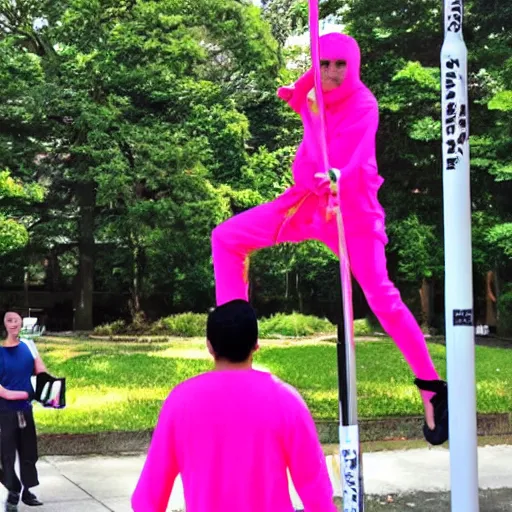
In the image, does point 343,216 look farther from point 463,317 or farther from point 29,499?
point 29,499

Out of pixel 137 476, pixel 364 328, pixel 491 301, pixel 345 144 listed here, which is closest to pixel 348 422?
pixel 345 144

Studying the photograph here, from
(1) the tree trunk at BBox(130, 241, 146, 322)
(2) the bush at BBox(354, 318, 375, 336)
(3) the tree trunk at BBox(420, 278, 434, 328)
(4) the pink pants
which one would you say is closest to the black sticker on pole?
(4) the pink pants

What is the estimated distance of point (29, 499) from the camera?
5453 mm

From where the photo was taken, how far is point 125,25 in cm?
916

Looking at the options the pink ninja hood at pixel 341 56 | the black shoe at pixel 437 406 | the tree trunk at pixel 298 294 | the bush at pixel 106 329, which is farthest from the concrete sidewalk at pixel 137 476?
the pink ninja hood at pixel 341 56

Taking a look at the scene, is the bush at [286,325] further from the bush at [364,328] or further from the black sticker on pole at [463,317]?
the black sticker on pole at [463,317]

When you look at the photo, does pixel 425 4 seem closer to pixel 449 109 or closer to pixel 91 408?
pixel 91 408

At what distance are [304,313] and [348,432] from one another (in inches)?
258

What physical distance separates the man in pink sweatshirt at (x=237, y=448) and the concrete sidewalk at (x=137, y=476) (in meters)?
3.17

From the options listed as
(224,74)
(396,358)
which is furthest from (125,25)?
(396,358)

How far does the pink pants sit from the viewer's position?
340 centimetres

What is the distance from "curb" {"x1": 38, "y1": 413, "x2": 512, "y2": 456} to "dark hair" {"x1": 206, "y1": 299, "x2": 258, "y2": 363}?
5870 mm

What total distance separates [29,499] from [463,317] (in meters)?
3.49

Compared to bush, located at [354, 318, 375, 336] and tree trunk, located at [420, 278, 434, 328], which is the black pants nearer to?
bush, located at [354, 318, 375, 336]
